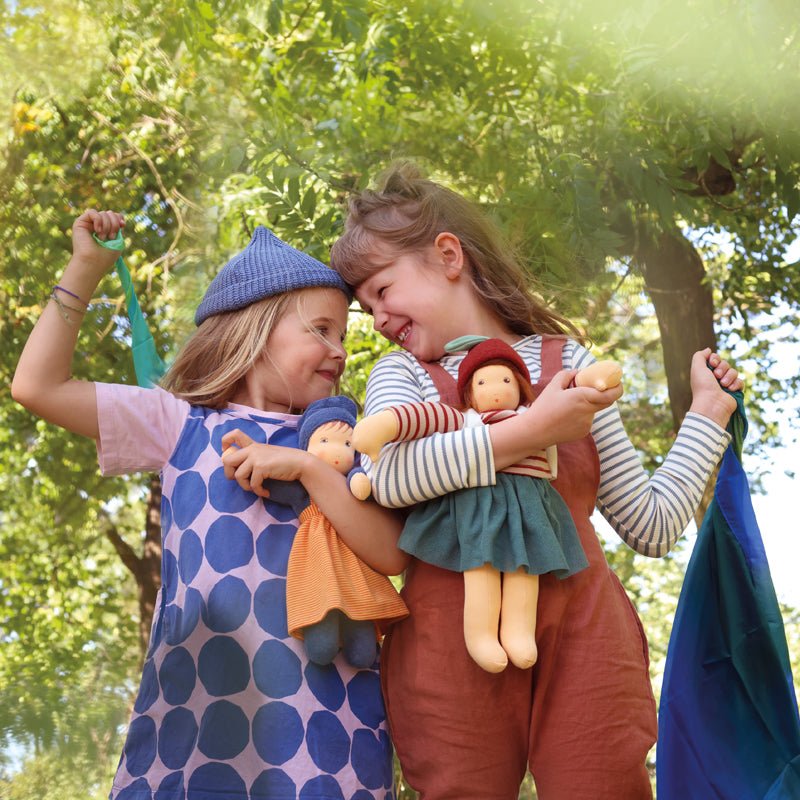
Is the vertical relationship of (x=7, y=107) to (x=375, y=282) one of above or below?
above

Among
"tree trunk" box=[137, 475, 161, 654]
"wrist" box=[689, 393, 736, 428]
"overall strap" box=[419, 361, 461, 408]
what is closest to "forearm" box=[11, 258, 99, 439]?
"overall strap" box=[419, 361, 461, 408]

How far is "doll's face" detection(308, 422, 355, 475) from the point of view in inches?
71.7

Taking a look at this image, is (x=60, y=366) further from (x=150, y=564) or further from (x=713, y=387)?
(x=150, y=564)

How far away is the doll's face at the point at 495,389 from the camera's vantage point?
1664 millimetres

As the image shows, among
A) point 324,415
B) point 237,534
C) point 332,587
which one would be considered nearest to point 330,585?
point 332,587

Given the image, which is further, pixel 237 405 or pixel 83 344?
pixel 83 344

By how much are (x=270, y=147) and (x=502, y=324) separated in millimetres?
1559

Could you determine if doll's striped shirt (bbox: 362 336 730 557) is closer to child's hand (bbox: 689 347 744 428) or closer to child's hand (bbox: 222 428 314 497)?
child's hand (bbox: 689 347 744 428)

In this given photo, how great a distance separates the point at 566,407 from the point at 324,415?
1.69 feet

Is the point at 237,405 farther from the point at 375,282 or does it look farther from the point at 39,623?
the point at 39,623

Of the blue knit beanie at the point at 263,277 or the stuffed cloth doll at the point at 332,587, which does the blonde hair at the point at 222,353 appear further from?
the stuffed cloth doll at the point at 332,587

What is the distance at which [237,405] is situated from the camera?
2.04 metres

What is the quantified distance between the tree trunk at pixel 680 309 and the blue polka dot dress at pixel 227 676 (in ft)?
11.3

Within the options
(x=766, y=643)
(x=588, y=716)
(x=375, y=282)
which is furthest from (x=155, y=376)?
(x=766, y=643)
